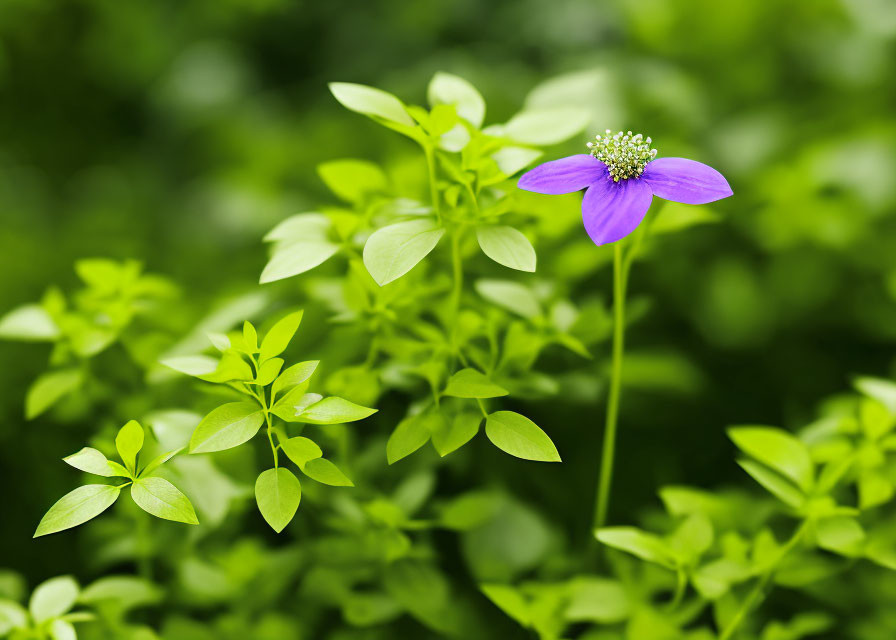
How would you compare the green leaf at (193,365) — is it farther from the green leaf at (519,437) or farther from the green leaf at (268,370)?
the green leaf at (519,437)

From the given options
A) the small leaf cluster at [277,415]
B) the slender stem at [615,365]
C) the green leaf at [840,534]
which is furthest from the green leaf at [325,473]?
the green leaf at [840,534]

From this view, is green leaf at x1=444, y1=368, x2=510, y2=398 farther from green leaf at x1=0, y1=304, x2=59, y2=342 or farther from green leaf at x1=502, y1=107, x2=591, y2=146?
green leaf at x1=0, y1=304, x2=59, y2=342

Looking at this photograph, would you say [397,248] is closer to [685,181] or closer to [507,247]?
[507,247]

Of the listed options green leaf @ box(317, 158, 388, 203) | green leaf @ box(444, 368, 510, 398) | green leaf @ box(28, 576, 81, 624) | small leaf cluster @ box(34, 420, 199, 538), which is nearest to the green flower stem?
green leaf @ box(444, 368, 510, 398)

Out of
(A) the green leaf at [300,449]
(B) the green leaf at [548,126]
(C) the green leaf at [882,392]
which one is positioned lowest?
(A) the green leaf at [300,449]

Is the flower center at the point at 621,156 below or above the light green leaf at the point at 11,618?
above

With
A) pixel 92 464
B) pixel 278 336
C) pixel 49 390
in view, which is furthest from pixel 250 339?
pixel 49 390

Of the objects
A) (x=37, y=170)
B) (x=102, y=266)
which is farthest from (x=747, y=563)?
(x=37, y=170)
